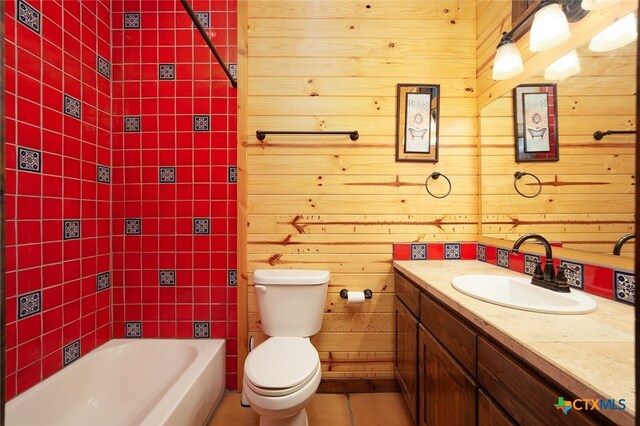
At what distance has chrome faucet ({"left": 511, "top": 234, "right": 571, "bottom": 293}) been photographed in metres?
1.06

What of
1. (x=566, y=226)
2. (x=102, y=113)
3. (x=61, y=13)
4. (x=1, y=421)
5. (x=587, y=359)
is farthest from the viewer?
(x=102, y=113)

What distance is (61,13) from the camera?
141 cm

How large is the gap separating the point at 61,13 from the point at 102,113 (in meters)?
0.50

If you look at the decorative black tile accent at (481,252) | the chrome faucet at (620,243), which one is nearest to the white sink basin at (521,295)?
the chrome faucet at (620,243)

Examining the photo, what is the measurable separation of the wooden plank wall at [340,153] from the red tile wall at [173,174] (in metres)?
0.19

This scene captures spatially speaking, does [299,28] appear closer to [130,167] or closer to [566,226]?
[130,167]

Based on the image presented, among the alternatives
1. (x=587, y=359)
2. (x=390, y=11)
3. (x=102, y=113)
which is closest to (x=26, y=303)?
(x=102, y=113)

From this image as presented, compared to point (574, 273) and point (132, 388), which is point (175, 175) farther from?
point (574, 273)

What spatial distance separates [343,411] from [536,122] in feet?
6.15

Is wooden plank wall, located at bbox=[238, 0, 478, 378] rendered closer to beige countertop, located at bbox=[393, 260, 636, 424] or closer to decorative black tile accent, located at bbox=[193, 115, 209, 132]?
decorative black tile accent, located at bbox=[193, 115, 209, 132]

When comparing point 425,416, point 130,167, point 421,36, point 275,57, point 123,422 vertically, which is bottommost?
point 123,422

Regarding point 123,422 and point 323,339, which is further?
point 323,339

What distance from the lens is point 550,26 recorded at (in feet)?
3.77

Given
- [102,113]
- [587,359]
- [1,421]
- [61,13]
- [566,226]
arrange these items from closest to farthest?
[1,421] → [587,359] → [566,226] → [61,13] → [102,113]
